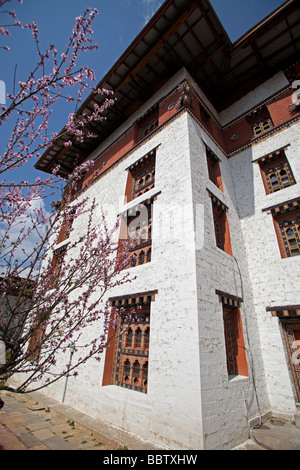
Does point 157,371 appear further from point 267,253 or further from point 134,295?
point 267,253

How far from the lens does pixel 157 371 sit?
4.65 meters

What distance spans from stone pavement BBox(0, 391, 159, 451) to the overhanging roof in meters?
13.0

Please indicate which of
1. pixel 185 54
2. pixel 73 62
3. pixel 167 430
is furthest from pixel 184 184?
pixel 185 54

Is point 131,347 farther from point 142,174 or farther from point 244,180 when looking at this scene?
point 244,180

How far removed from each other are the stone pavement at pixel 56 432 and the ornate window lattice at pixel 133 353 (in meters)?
0.98

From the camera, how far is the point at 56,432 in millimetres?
4934

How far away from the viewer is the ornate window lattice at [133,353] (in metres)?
5.50

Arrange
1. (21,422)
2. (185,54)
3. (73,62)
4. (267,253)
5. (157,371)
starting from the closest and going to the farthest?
(73,62) → (157,371) → (21,422) → (267,253) → (185,54)

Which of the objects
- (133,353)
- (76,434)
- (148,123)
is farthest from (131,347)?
(148,123)

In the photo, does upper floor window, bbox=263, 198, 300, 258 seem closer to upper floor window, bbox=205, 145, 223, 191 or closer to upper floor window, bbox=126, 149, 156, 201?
upper floor window, bbox=205, 145, 223, 191

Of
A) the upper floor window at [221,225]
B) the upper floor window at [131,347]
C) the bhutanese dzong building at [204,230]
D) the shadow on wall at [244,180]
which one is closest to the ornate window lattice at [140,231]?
the bhutanese dzong building at [204,230]

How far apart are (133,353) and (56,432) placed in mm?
2295

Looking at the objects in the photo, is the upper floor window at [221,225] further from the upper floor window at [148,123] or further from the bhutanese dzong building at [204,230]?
the upper floor window at [148,123]
